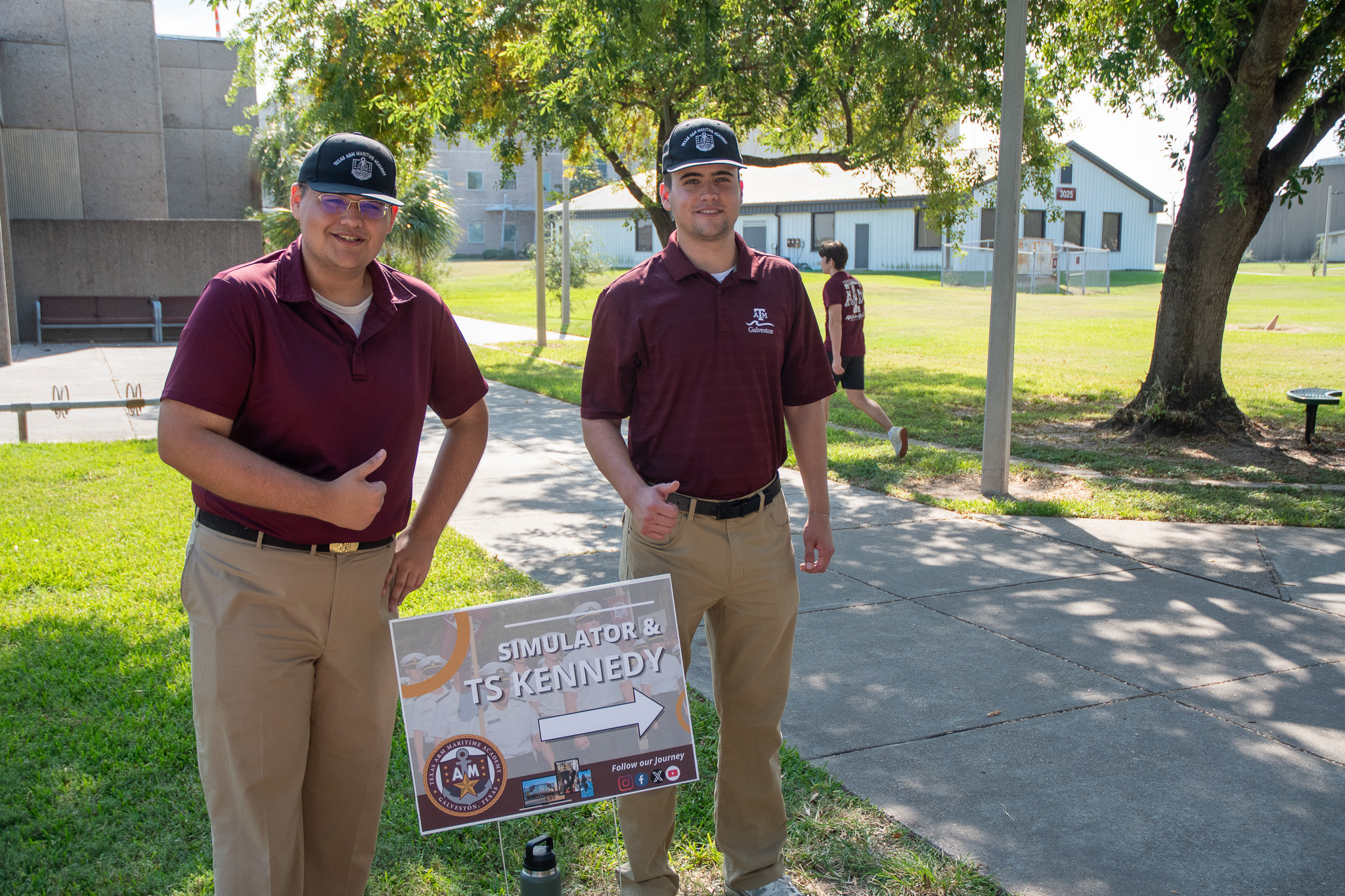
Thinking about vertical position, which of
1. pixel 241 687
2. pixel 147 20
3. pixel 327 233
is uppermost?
pixel 147 20

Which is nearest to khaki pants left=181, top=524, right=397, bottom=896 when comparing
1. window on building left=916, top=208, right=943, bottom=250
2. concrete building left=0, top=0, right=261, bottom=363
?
concrete building left=0, top=0, right=261, bottom=363

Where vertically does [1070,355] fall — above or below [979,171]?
below

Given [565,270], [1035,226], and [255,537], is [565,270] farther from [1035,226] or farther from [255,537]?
[1035,226]

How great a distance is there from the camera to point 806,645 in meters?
5.19

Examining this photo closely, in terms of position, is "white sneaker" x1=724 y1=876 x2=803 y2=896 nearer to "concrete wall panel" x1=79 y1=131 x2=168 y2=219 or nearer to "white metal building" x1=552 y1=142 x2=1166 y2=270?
"concrete wall panel" x1=79 y1=131 x2=168 y2=219

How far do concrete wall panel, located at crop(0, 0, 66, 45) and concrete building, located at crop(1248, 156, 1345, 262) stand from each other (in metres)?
64.7

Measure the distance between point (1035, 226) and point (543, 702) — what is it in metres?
49.4

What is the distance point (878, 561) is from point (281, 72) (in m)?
10.4

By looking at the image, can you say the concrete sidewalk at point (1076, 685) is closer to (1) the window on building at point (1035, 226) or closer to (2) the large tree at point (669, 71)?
(2) the large tree at point (669, 71)

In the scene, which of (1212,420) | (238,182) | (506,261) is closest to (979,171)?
(1212,420)

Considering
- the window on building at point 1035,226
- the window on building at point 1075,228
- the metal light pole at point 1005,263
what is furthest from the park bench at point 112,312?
the window on building at point 1075,228

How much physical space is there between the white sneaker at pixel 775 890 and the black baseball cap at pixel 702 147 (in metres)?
2.03

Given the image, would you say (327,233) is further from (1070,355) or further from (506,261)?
(506,261)

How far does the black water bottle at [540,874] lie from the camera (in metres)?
2.53
